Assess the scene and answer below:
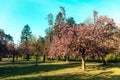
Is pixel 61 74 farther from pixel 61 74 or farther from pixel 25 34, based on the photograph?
pixel 25 34

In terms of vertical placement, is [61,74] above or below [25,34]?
below

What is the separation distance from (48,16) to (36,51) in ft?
63.4

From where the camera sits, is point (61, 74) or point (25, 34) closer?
point (61, 74)

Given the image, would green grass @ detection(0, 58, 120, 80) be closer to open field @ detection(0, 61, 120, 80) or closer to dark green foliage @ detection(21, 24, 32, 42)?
open field @ detection(0, 61, 120, 80)

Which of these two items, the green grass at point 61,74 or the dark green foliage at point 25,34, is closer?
the green grass at point 61,74

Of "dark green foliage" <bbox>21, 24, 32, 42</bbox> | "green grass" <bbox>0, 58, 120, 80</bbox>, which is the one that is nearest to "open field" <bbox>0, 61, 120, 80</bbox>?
"green grass" <bbox>0, 58, 120, 80</bbox>

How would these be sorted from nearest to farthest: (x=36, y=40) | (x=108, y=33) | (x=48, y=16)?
(x=108, y=33) < (x=36, y=40) < (x=48, y=16)

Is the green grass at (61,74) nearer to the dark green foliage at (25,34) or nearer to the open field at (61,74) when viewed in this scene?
the open field at (61,74)

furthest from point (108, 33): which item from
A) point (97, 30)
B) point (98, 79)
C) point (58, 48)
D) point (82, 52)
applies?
point (98, 79)

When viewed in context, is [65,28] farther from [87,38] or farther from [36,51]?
[36,51]

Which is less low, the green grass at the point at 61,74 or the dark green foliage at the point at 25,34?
the dark green foliage at the point at 25,34

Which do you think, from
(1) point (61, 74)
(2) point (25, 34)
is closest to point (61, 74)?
(1) point (61, 74)

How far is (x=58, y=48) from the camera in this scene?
32125 mm

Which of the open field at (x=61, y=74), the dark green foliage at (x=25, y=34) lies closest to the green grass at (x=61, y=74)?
the open field at (x=61, y=74)
